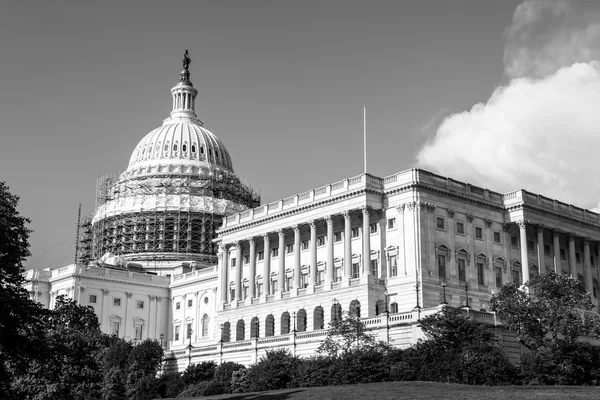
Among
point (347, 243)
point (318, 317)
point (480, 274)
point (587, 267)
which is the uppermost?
point (347, 243)

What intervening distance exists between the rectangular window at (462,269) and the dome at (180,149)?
80019mm

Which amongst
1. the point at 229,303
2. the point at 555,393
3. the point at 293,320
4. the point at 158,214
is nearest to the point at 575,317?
the point at 555,393

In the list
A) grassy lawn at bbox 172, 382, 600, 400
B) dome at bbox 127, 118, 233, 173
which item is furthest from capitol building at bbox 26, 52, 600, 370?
dome at bbox 127, 118, 233, 173

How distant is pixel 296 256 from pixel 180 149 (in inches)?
2782

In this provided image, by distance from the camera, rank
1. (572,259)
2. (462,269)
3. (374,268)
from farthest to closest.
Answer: (572,259), (374,268), (462,269)

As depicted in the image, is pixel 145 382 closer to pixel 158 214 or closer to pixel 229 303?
pixel 229 303

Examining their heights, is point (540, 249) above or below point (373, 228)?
below

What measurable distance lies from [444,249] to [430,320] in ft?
92.9

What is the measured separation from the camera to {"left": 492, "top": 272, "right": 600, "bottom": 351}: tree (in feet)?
253

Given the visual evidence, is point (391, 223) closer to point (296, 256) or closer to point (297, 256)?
point (297, 256)

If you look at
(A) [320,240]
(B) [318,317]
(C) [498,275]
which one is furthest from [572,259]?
(B) [318,317]

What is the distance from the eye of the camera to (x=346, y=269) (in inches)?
4104

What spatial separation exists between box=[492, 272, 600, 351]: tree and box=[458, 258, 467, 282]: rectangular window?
→ 1938 centimetres

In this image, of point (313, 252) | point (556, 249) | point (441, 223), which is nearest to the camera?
point (441, 223)
